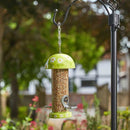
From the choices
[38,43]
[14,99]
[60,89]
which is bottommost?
[14,99]

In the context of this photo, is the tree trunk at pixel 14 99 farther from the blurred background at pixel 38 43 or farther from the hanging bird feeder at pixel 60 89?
the hanging bird feeder at pixel 60 89

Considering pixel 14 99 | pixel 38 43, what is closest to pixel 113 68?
pixel 38 43

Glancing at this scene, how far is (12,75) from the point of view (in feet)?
37.0

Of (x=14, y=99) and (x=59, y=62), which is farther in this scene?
(x=14, y=99)

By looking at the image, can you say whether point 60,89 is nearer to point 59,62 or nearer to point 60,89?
point 60,89

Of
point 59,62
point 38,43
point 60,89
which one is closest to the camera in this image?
point 59,62

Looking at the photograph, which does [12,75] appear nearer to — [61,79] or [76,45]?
[76,45]

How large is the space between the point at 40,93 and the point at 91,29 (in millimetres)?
3417

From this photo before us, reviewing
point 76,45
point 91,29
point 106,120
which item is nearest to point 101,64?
point 76,45

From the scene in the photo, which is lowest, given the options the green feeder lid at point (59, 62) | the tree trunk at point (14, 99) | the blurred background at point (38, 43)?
the tree trunk at point (14, 99)

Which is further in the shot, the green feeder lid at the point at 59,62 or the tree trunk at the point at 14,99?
the tree trunk at the point at 14,99

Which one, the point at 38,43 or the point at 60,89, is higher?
the point at 38,43

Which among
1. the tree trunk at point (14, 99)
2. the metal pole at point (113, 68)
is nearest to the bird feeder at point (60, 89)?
the metal pole at point (113, 68)

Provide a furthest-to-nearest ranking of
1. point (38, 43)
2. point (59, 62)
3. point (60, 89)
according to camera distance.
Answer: point (38, 43)
point (60, 89)
point (59, 62)
